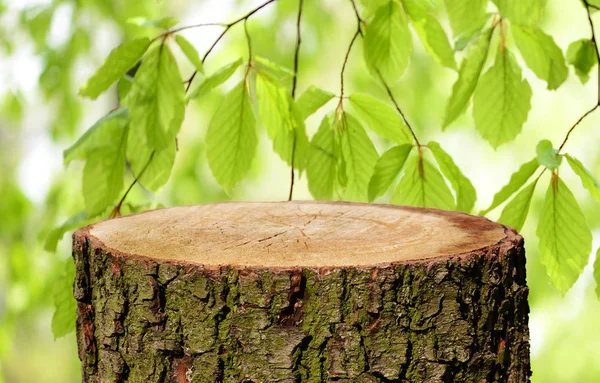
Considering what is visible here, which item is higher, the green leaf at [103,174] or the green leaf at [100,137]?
the green leaf at [100,137]

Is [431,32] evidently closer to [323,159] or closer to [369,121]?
[369,121]

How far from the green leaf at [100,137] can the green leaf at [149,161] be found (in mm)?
27

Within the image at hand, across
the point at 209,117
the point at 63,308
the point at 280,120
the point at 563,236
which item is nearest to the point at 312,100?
the point at 280,120

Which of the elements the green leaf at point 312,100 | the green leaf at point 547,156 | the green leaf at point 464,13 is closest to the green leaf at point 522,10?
the green leaf at point 464,13

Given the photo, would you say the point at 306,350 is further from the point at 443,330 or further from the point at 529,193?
the point at 529,193

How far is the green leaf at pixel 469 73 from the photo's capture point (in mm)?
1275

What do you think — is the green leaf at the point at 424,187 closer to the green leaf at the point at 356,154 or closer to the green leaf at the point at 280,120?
the green leaf at the point at 356,154

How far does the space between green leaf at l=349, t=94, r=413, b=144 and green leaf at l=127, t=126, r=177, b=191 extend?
358 mm

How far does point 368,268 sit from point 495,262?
0.67ft

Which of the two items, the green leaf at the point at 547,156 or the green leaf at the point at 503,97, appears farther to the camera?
the green leaf at the point at 503,97

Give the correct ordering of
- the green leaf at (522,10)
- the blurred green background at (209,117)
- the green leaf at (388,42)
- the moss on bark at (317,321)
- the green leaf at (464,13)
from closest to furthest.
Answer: the moss on bark at (317,321)
the green leaf at (522,10)
the green leaf at (464,13)
the green leaf at (388,42)
the blurred green background at (209,117)

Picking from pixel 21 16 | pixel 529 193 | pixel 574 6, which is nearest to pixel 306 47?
pixel 21 16

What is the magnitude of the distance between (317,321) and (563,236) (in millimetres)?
502

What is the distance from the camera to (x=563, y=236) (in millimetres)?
1151
